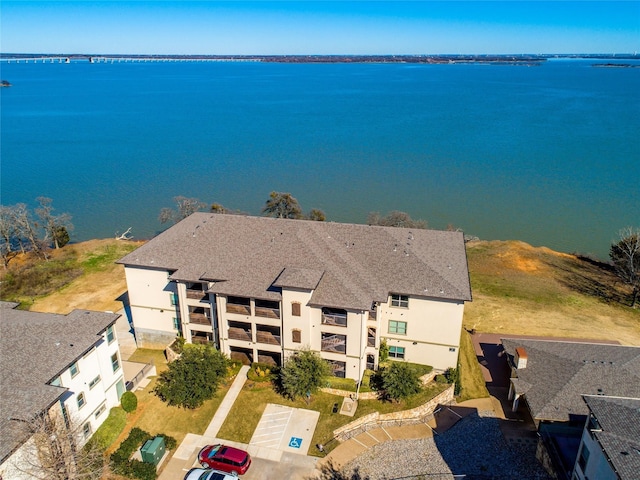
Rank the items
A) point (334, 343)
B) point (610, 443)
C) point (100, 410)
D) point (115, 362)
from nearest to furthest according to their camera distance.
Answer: point (610, 443)
point (100, 410)
point (115, 362)
point (334, 343)

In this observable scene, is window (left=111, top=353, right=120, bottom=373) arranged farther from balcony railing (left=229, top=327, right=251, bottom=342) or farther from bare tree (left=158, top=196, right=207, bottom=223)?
bare tree (left=158, top=196, right=207, bottom=223)

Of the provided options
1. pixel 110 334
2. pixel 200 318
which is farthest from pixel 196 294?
pixel 110 334

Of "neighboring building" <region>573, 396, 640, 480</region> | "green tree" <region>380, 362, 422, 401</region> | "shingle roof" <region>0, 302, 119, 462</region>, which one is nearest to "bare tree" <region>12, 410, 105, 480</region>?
"shingle roof" <region>0, 302, 119, 462</region>

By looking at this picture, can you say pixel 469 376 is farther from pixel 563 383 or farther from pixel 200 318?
pixel 200 318

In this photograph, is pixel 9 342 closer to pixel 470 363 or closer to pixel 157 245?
pixel 157 245

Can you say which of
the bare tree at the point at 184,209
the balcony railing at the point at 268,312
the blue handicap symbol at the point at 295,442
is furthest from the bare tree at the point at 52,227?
the blue handicap symbol at the point at 295,442

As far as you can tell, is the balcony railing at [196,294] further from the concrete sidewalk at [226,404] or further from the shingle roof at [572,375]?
the shingle roof at [572,375]
